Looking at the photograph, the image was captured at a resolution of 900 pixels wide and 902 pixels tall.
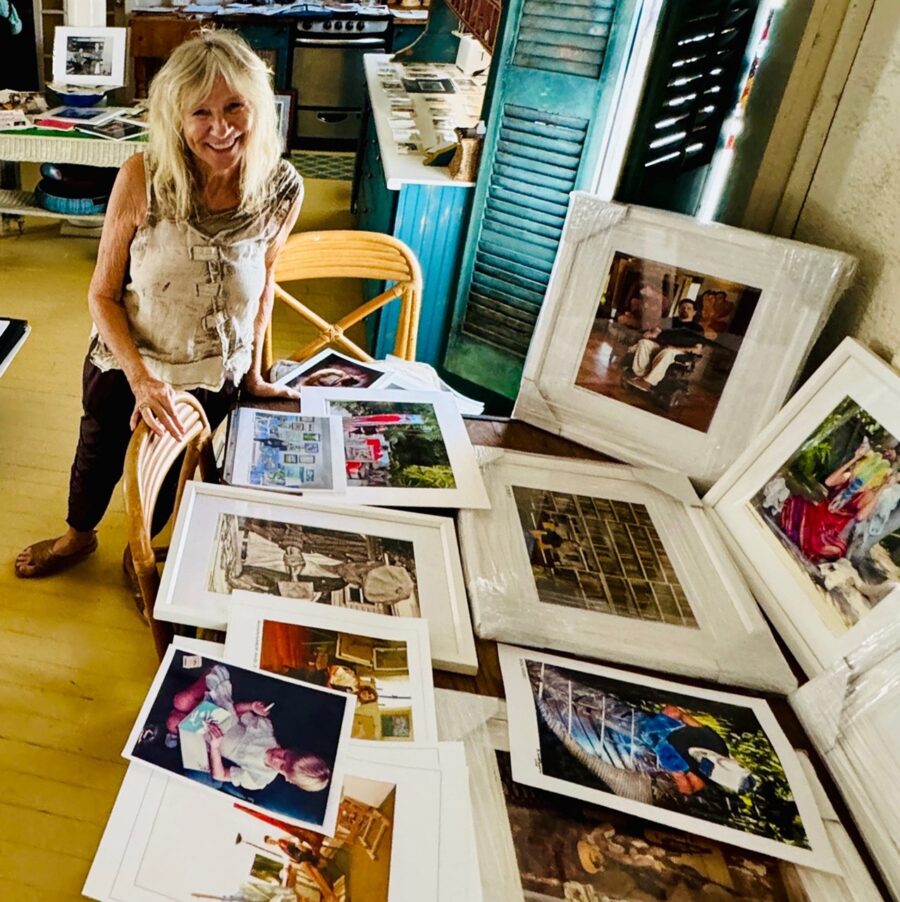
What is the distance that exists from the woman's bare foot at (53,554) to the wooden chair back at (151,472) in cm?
74

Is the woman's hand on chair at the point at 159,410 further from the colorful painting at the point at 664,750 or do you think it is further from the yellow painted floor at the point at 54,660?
the yellow painted floor at the point at 54,660

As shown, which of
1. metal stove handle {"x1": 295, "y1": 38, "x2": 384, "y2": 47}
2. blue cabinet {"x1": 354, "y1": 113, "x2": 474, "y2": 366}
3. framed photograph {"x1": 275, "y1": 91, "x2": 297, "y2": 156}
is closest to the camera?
blue cabinet {"x1": 354, "y1": 113, "x2": 474, "y2": 366}

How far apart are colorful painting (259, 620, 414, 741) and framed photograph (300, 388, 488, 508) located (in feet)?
→ 0.86

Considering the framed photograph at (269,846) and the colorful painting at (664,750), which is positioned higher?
the colorful painting at (664,750)

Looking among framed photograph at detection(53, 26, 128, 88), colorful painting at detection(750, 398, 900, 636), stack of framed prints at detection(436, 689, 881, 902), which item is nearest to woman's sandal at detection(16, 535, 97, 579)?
stack of framed prints at detection(436, 689, 881, 902)

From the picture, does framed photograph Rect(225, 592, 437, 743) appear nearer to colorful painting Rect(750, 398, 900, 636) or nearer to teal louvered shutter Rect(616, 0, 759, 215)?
colorful painting Rect(750, 398, 900, 636)

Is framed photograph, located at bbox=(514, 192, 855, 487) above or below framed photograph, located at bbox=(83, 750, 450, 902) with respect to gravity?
above

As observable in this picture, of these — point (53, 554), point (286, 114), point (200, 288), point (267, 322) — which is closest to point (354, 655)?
point (200, 288)

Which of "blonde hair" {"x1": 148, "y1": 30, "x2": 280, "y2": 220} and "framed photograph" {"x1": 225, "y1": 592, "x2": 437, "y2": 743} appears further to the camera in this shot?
"blonde hair" {"x1": 148, "y1": 30, "x2": 280, "y2": 220}

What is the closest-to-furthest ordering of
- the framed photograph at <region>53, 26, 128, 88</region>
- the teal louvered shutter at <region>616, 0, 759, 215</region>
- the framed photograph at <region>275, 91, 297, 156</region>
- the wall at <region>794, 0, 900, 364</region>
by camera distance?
the wall at <region>794, 0, 900, 364</region>, the teal louvered shutter at <region>616, 0, 759, 215</region>, the framed photograph at <region>53, 26, 128, 88</region>, the framed photograph at <region>275, 91, 297, 156</region>

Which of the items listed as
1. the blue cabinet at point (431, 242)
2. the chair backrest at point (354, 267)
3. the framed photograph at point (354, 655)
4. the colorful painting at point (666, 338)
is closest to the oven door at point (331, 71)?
the blue cabinet at point (431, 242)

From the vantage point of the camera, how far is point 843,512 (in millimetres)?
972

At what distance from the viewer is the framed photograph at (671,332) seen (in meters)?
1.10

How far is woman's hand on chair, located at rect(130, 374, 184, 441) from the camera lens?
119 centimetres
